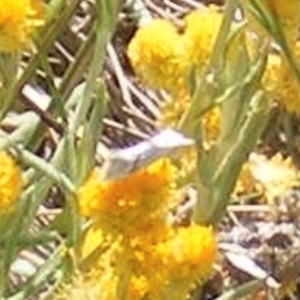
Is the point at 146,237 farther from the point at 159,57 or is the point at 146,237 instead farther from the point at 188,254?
the point at 159,57

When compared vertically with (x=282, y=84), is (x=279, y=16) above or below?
→ above

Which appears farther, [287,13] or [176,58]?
[176,58]

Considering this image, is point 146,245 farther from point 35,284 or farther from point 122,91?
point 122,91

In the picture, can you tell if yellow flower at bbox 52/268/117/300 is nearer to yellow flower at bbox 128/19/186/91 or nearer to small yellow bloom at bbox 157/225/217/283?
small yellow bloom at bbox 157/225/217/283

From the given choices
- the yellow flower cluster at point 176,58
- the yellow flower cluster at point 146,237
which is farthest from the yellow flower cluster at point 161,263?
the yellow flower cluster at point 176,58

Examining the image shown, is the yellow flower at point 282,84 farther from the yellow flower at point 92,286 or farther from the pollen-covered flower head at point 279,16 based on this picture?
the yellow flower at point 92,286

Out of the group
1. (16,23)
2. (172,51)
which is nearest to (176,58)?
(172,51)

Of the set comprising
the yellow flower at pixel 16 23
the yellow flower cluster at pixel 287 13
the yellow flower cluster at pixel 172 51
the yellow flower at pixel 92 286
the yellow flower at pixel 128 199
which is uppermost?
the yellow flower at pixel 16 23
